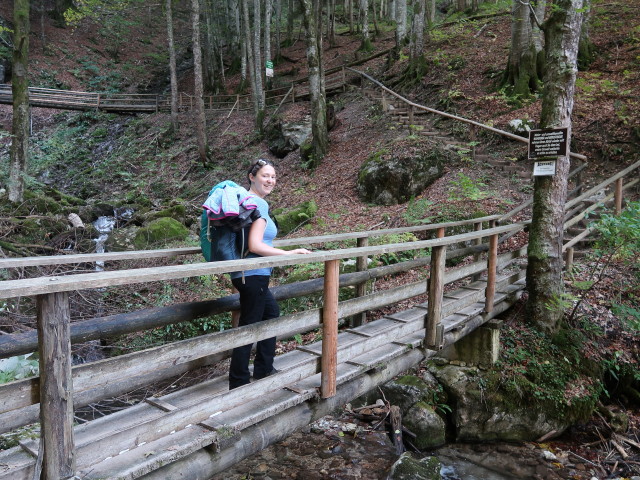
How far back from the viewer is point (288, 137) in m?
18.8

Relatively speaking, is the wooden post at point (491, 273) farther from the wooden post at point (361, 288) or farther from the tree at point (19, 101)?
the tree at point (19, 101)

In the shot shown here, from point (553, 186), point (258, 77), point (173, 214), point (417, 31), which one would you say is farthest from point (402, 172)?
point (258, 77)

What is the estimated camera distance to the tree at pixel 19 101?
500 inches

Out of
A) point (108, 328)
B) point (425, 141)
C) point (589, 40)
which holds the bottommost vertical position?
point (108, 328)

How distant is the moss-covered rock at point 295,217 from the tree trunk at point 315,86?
12.8 feet

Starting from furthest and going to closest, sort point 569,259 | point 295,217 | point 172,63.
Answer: point 172,63, point 295,217, point 569,259

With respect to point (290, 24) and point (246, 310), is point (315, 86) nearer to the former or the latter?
point (246, 310)

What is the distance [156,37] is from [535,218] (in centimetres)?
4743

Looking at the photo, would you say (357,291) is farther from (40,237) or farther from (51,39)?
(51,39)

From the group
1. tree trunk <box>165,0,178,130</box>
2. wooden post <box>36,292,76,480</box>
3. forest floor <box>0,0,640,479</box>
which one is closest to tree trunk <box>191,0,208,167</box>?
forest floor <box>0,0,640,479</box>

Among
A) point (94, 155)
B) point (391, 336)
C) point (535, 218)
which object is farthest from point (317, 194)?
point (94, 155)

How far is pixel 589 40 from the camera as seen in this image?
15.6m

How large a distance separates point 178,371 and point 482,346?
13.6 feet

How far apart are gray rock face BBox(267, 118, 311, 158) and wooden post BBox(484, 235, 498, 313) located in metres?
13.3
